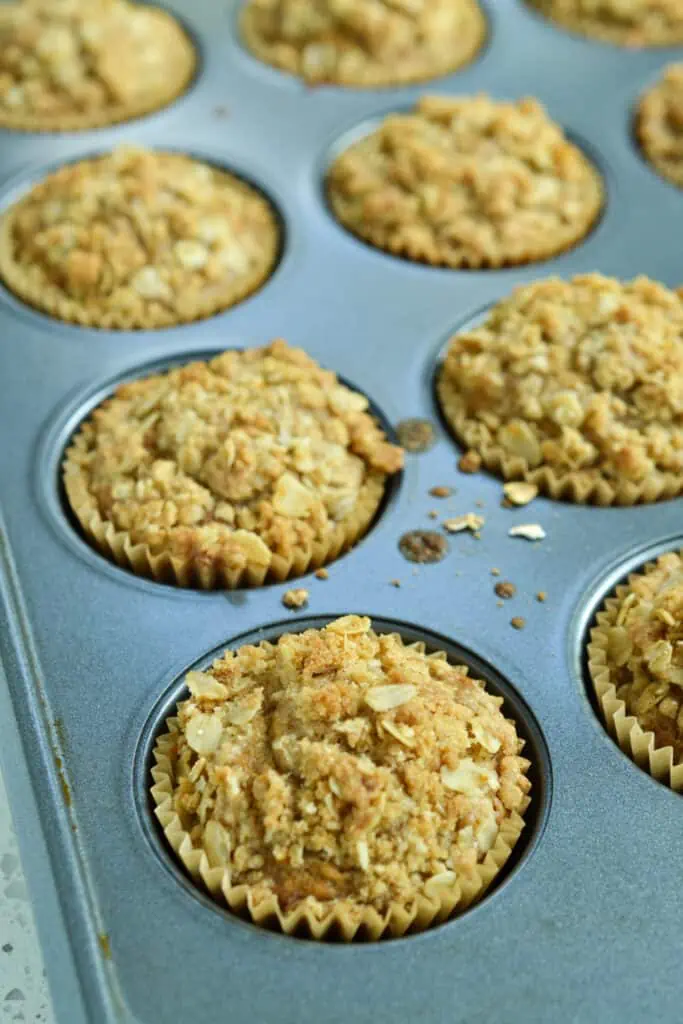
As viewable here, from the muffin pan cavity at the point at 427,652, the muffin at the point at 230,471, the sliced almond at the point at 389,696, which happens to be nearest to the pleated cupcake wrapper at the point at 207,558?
the muffin at the point at 230,471

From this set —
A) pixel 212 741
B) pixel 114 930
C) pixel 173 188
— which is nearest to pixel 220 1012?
pixel 114 930

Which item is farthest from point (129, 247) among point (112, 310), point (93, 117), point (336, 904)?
point (336, 904)

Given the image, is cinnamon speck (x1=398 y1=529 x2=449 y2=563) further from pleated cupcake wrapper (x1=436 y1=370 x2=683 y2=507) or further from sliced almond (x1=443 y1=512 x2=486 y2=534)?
pleated cupcake wrapper (x1=436 y1=370 x2=683 y2=507)

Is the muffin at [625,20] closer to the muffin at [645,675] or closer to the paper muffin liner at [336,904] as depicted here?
the muffin at [645,675]

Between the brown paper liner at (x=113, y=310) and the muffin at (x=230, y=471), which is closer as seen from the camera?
the muffin at (x=230, y=471)

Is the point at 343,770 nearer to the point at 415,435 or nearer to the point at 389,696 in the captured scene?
the point at 389,696

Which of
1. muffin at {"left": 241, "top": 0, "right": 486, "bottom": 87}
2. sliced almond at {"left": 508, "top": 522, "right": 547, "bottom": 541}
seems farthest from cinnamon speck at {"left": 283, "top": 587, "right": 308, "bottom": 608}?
muffin at {"left": 241, "top": 0, "right": 486, "bottom": 87}
